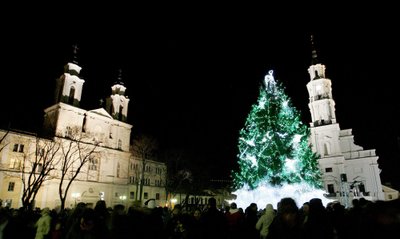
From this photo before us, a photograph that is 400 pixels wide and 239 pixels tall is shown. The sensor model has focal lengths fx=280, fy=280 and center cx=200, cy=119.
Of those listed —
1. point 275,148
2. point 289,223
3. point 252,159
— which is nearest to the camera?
point 289,223

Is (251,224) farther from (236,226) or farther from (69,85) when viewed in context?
(69,85)

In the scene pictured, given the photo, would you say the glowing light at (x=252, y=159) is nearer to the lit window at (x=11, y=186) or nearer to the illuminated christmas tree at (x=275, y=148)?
the illuminated christmas tree at (x=275, y=148)

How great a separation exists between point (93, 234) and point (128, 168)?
5520 cm

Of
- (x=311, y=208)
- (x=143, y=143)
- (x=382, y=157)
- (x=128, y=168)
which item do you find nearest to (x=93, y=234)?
(x=311, y=208)

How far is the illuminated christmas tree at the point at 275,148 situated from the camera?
26.0m

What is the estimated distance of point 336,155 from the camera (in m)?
54.5

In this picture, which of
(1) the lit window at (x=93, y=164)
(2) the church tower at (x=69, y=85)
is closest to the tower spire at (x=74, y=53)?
(2) the church tower at (x=69, y=85)

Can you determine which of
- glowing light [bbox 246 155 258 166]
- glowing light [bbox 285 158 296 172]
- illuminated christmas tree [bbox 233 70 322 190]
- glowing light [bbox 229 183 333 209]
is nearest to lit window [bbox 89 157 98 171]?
illuminated christmas tree [bbox 233 70 322 190]

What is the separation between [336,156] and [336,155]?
246 mm

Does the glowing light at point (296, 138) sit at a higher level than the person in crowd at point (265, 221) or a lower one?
higher

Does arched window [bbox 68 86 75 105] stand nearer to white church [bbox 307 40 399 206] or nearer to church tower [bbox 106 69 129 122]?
church tower [bbox 106 69 129 122]

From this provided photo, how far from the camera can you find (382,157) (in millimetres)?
69375

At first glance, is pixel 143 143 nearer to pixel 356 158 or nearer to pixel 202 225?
pixel 356 158

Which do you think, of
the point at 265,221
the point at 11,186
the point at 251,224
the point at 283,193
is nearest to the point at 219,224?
the point at 251,224
